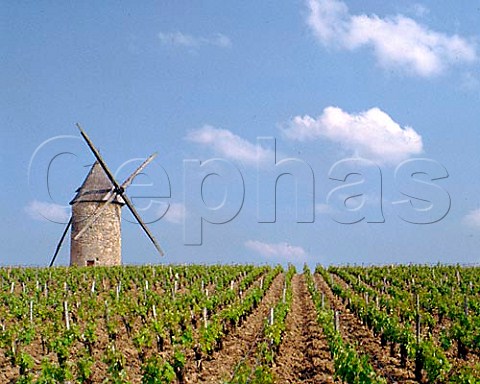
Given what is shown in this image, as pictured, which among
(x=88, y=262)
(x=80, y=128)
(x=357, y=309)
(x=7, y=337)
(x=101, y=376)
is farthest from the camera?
(x=80, y=128)

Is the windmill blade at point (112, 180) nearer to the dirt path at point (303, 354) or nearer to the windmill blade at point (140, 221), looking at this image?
the windmill blade at point (140, 221)

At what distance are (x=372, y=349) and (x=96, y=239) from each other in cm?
2588

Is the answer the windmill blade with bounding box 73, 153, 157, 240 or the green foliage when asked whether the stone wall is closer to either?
the windmill blade with bounding box 73, 153, 157, 240

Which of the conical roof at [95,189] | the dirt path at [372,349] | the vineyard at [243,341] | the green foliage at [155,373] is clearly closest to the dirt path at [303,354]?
the vineyard at [243,341]

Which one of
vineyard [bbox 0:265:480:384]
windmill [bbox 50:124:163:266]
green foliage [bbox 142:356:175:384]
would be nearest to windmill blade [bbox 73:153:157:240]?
windmill [bbox 50:124:163:266]

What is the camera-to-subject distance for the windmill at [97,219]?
3834 centimetres

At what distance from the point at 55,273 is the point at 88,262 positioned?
20.6ft

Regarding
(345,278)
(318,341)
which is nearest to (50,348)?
(318,341)

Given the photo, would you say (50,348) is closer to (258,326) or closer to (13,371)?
(13,371)

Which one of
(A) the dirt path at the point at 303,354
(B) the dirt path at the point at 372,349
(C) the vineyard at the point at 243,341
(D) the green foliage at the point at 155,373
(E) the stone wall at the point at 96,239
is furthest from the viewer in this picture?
(E) the stone wall at the point at 96,239

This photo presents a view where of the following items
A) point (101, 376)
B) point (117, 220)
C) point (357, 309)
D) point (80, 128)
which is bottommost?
point (101, 376)

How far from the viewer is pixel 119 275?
107ft

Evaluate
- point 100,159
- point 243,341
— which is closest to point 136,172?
point 100,159

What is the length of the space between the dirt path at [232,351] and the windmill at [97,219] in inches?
734
